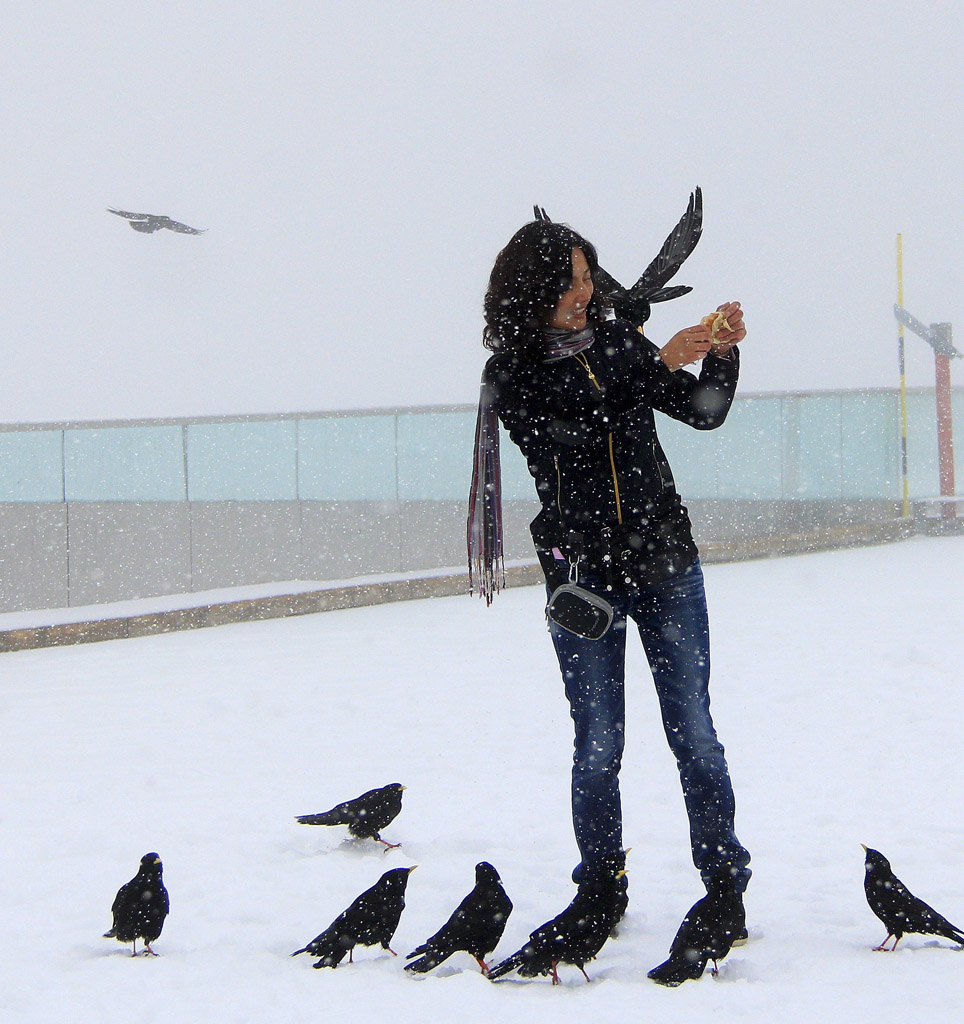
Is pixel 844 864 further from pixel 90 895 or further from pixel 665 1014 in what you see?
pixel 90 895

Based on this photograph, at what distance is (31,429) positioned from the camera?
16375mm

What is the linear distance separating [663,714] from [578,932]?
1.95 feet

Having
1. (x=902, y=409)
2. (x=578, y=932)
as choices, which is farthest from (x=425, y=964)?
(x=902, y=409)

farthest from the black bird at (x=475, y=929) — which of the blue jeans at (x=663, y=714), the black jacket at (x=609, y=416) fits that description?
the black jacket at (x=609, y=416)

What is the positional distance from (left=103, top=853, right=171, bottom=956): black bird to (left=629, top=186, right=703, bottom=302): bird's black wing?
2.08 m

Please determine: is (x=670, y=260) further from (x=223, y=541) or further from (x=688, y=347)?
(x=223, y=541)

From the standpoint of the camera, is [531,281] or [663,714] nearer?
[531,281]

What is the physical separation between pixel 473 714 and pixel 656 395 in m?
3.57

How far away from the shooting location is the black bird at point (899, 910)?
3.02 m

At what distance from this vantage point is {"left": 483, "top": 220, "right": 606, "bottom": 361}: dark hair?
120 inches

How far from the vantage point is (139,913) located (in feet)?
10.7

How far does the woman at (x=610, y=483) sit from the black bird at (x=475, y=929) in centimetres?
30

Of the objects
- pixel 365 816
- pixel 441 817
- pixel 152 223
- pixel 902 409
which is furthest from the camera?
pixel 902 409

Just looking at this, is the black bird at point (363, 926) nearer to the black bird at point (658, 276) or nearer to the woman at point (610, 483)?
the woman at point (610, 483)
